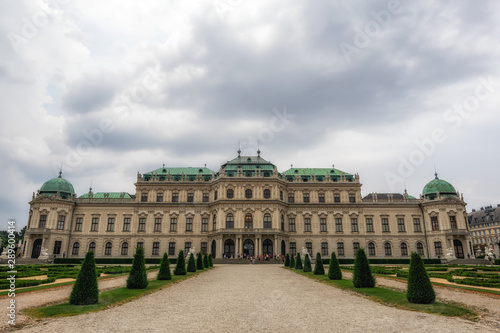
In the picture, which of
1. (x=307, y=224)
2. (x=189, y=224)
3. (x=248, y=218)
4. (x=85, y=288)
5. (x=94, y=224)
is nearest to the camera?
(x=85, y=288)

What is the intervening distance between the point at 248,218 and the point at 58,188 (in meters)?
34.4

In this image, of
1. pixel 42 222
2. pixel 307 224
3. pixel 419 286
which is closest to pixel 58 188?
pixel 42 222

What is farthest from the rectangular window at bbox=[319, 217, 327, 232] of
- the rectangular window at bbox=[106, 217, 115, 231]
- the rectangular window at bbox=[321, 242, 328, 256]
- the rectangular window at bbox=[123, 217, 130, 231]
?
the rectangular window at bbox=[106, 217, 115, 231]

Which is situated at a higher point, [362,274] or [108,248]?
[108,248]

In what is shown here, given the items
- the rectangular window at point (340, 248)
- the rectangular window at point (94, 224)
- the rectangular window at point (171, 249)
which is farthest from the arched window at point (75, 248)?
the rectangular window at point (340, 248)

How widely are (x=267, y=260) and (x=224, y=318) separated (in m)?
41.8

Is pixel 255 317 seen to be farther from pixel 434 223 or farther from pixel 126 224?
pixel 434 223

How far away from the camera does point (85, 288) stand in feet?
43.1

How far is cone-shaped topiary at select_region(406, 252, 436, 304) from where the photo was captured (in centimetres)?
1311

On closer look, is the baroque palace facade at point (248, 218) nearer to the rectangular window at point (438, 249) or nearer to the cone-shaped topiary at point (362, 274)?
the rectangular window at point (438, 249)

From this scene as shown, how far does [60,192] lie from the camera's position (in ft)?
189

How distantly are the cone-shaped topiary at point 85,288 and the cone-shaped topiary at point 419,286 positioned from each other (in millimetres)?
13018

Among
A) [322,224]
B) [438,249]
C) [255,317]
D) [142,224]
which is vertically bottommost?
[255,317]

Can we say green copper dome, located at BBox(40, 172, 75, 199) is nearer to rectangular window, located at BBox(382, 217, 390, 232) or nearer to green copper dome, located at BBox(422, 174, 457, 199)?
rectangular window, located at BBox(382, 217, 390, 232)
